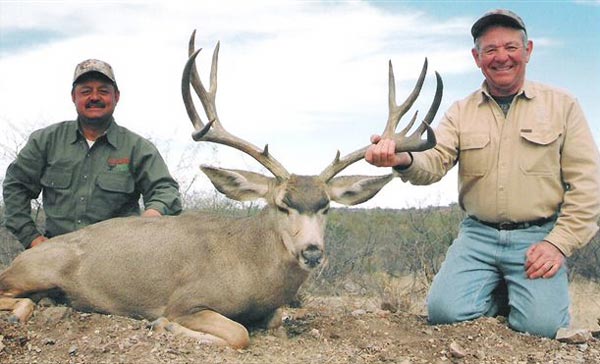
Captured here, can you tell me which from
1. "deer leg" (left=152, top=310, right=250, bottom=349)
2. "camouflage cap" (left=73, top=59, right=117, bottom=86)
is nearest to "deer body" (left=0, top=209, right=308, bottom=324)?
"deer leg" (left=152, top=310, right=250, bottom=349)

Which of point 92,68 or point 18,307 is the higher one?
point 92,68

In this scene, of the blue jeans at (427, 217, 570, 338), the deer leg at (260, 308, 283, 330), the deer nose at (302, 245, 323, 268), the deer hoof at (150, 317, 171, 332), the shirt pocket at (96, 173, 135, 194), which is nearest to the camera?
the deer nose at (302, 245, 323, 268)

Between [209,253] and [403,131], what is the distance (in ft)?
6.90

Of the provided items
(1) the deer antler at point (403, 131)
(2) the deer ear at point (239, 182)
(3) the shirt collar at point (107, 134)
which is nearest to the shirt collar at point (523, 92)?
(1) the deer antler at point (403, 131)

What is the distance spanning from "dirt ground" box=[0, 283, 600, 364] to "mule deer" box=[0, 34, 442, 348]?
276mm

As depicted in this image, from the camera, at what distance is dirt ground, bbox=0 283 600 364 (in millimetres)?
6188

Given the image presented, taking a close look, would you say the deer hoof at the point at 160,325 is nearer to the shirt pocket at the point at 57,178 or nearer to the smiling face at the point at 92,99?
the shirt pocket at the point at 57,178

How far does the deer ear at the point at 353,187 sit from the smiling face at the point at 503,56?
1.48 meters

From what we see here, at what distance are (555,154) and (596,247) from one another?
751 cm

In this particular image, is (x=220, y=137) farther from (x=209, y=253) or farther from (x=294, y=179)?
(x=209, y=253)

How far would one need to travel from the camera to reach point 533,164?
7.78 m

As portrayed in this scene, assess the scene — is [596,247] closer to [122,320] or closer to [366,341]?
[366,341]

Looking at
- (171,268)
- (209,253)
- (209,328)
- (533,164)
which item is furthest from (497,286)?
(171,268)

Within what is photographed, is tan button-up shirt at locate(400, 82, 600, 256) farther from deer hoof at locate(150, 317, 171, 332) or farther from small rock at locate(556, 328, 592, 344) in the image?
deer hoof at locate(150, 317, 171, 332)
